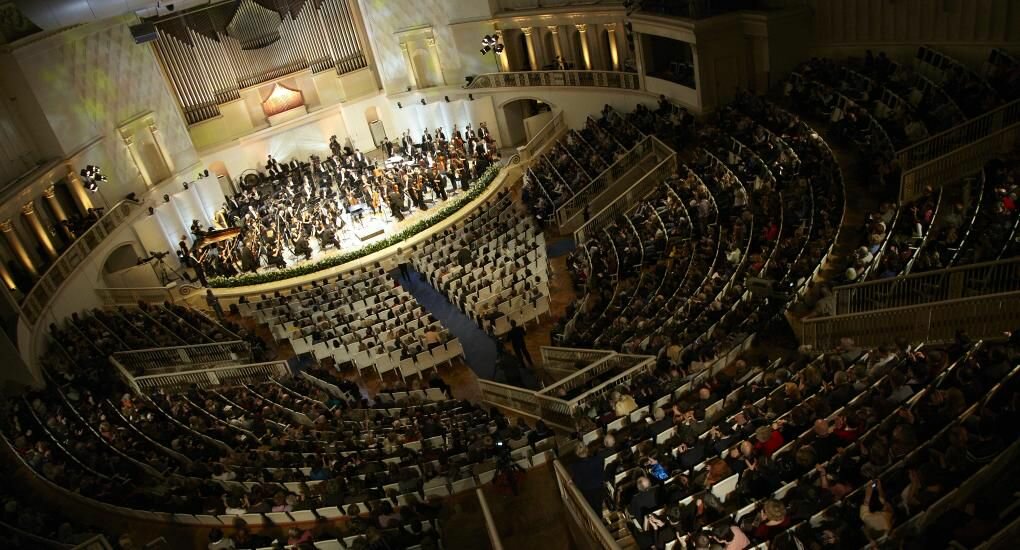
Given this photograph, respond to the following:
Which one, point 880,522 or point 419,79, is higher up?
point 419,79

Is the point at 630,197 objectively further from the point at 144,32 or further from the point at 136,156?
the point at 136,156

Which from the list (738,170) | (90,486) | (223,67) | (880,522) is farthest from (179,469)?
(223,67)

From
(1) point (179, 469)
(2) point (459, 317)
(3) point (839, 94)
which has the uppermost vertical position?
(3) point (839, 94)

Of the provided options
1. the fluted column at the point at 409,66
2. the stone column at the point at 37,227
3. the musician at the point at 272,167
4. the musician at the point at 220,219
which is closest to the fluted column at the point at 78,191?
the stone column at the point at 37,227

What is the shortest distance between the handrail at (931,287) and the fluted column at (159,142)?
2757cm

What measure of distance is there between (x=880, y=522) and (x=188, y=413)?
1446cm

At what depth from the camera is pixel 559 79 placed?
30.7 m

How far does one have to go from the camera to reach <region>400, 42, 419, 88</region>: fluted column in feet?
117

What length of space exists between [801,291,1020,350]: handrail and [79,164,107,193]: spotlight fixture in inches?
914

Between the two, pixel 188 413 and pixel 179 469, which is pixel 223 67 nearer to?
pixel 188 413

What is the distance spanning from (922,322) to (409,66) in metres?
28.7

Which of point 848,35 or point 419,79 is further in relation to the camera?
point 419,79

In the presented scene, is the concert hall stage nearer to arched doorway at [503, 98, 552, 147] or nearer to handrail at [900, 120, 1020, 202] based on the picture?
arched doorway at [503, 98, 552, 147]

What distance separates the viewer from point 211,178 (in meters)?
32.5
